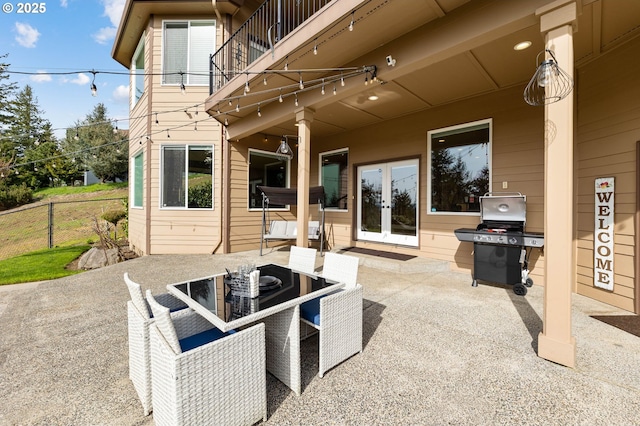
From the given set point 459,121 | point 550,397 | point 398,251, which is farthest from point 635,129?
point 398,251

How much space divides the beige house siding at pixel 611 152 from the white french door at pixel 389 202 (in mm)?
2466

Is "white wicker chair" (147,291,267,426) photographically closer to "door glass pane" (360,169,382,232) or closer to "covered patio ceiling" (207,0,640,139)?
"covered patio ceiling" (207,0,640,139)

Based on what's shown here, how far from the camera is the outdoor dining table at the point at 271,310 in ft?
5.42

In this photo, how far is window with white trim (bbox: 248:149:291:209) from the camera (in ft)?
23.1

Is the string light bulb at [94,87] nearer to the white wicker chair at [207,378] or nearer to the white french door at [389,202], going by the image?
the white wicker chair at [207,378]

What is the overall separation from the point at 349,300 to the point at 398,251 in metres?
3.86

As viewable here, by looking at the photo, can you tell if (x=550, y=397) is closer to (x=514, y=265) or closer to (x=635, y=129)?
(x=514, y=265)

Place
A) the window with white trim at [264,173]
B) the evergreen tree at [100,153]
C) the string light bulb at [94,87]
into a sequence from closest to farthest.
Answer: the string light bulb at [94,87]
the window with white trim at [264,173]
the evergreen tree at [100,153]

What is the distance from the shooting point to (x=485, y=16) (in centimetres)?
257

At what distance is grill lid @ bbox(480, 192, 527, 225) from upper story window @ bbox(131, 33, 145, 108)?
8534 millimetres

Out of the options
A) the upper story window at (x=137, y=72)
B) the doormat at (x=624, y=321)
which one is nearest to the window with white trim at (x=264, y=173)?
the upper story window at (x=137, y=72)

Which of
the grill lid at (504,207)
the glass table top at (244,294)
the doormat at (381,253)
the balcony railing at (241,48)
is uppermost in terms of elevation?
the balcony railing at (241,48)

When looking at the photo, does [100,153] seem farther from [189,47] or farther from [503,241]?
[503,241]

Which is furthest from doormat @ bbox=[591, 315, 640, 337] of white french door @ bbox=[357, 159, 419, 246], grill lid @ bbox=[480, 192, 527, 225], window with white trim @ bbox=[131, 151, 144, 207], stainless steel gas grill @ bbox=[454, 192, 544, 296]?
window with white trim @ bbox=[131, 151, 144, 207]
